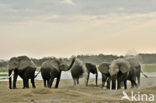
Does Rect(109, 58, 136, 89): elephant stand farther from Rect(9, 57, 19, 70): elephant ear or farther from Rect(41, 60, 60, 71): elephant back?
Rect(9, 57, 19, 70): elephant ear

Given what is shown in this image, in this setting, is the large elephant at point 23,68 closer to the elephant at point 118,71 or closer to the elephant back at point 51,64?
the elephant back at point 51,64

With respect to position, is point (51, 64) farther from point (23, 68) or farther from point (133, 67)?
point (133, 67)

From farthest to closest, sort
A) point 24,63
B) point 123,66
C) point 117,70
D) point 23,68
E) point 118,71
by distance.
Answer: point 24,63 → point 23,68 → point 123,66 → point 118,71 → point 117,70

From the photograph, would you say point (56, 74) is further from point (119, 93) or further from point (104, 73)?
point (119, 93)

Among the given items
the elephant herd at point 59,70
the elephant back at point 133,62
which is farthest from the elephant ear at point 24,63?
the elephant back at point 133,62

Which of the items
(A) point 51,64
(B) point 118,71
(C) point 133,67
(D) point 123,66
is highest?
(A) point 51,64

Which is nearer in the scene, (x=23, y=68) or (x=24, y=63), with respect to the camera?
(x=23, y=68)

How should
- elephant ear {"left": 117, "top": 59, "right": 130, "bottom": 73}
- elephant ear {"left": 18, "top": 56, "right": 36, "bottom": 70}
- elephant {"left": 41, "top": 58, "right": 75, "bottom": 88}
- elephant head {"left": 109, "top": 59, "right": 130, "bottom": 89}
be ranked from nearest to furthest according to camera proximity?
elephant head {"left": 109, "top": 59, "right": 130, "bottom": 89} → elephant ear {"left": 117, "top": 59, "right": 130, "bottom": 73} → elephant {"left": 41, "top": 58, "right": 75, "bottom": 88} → elephant ear {"left": 18, "top": 56, "right": 36, "bottom": 70}

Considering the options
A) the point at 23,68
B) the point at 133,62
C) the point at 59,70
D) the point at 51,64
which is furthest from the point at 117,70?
the point at 23,68

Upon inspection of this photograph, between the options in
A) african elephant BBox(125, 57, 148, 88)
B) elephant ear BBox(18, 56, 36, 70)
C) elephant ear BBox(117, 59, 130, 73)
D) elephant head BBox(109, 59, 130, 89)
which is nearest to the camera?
elephant head BBox(109, 59, 130, 89)

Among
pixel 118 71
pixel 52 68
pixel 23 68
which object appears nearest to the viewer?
pixel 118 71

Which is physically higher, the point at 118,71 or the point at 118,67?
the point at 118,67

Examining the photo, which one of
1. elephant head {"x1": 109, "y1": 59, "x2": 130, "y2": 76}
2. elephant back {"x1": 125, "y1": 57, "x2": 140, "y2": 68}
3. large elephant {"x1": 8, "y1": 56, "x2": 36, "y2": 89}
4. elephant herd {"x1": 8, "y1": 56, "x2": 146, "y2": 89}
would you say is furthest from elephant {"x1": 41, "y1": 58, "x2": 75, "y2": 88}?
elephant back {"x1": 125, "y1": 57, "x2": 140, "y2": 68}

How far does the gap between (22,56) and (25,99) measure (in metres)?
9.27
